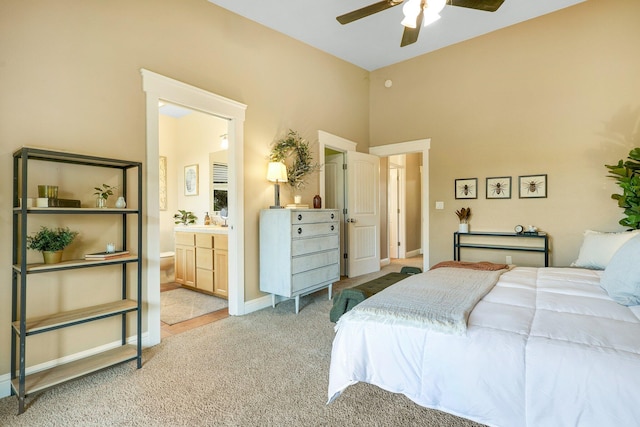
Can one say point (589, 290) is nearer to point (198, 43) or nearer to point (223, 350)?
point (223, 350)

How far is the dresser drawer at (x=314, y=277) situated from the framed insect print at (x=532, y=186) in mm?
2673

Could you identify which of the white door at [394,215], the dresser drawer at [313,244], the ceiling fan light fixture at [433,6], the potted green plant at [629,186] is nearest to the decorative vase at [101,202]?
the dresser drawer at [313,244]

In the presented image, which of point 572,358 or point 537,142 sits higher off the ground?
point 537,142

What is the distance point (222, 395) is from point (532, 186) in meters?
4.28

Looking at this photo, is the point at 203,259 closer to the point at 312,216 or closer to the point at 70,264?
the point at 312,216

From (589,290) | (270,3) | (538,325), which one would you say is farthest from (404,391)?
(270,3)

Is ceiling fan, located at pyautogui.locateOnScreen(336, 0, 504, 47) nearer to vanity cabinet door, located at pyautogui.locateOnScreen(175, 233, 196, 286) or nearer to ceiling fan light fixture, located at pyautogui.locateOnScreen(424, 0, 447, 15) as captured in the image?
ceiling fan light fixture, located at pyautogui.locateOnScreen(424, 0, 447, 15)

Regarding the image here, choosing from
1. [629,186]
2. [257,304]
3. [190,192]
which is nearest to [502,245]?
[629,186]

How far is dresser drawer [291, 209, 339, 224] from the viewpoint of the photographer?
11.1ft

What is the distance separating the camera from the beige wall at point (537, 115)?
3633 millimetres

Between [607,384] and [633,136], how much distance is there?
3850 mm

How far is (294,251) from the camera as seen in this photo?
11.0ft

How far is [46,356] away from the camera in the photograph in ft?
7.20

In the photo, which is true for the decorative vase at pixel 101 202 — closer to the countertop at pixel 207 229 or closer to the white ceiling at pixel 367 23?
the countertop at pixel 207 229
